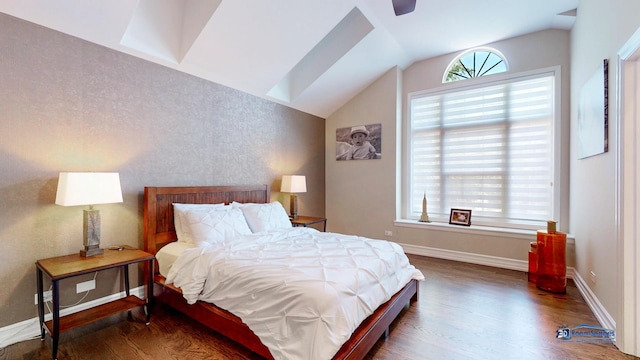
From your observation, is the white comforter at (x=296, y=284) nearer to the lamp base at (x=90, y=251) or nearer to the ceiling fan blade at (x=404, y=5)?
the lamp base at (x=90, y=251)

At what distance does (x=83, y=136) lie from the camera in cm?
245

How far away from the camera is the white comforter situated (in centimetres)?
158

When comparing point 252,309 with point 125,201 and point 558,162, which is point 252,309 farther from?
point 558,162

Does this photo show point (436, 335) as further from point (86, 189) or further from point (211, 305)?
point (86, 189)

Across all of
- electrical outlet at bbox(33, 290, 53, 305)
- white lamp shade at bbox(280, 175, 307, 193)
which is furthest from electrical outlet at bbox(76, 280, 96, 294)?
white lamp shade at bbox(280, 175, 307, 193)

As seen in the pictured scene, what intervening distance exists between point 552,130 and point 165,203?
16.2 ft

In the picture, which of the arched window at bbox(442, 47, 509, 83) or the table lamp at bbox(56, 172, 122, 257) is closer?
the table lamp at bbox(56, 172, 122, 257)

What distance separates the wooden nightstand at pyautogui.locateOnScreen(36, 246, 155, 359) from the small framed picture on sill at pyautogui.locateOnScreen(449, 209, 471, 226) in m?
4.08

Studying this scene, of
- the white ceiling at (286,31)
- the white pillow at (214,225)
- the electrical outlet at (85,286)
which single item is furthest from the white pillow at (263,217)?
the white ceiling at (286,31)

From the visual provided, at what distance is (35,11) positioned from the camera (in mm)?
2135

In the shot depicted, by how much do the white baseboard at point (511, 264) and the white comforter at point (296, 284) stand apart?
4.84 feet

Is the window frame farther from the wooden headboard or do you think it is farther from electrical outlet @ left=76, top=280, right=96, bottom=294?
electrical outlet @ left=76, top=280, right=96, bottom=294

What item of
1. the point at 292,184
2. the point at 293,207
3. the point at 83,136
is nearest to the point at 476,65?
the point at 292,184

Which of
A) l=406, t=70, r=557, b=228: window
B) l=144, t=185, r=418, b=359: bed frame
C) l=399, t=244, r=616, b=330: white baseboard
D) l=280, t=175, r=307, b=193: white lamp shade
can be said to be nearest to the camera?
l=144, t=185, r=418, b=359: bed frame
